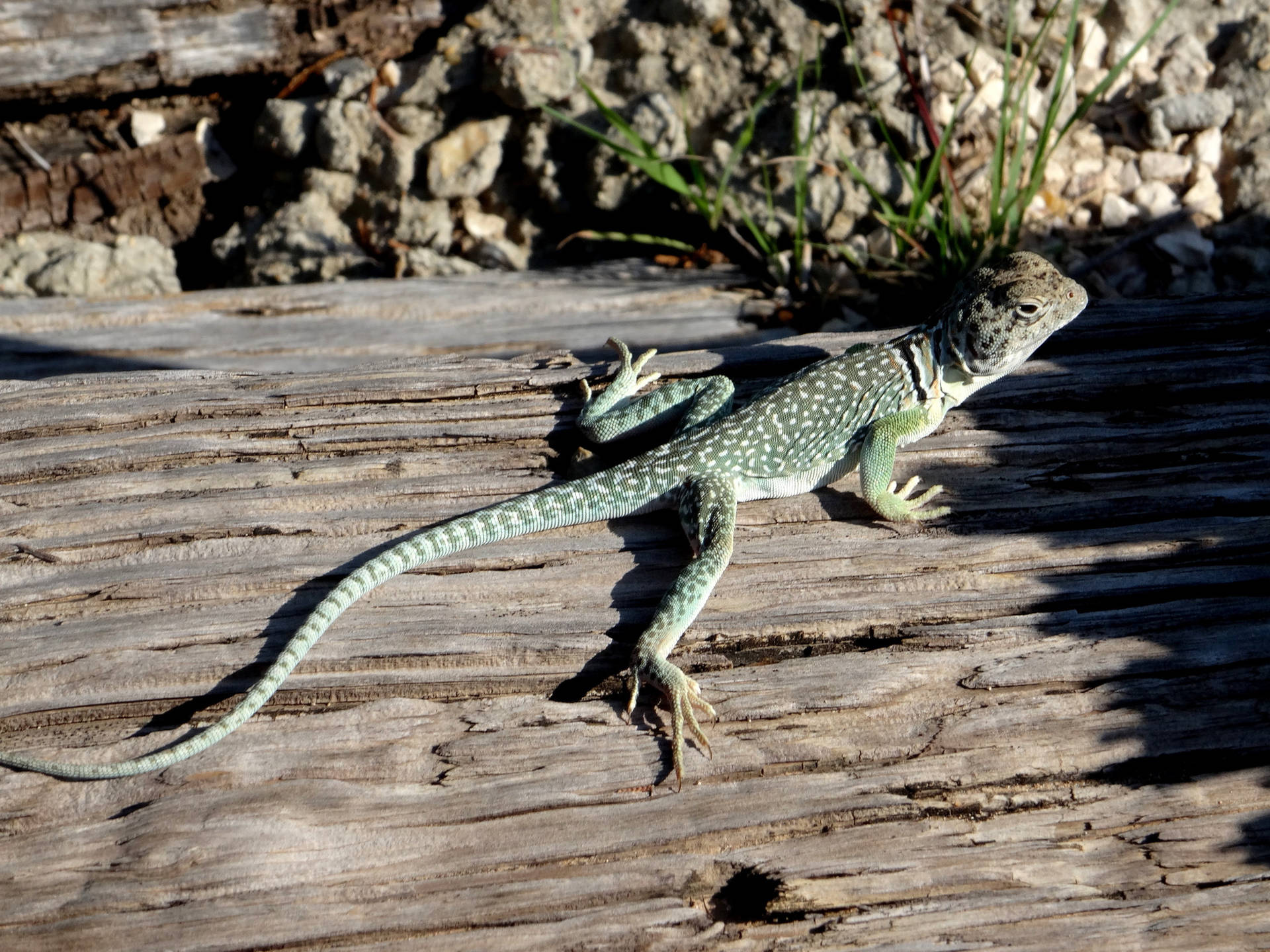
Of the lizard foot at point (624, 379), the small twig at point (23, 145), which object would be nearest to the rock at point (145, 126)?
the small twig at point (23, 145)

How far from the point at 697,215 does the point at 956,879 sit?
16.7 ft

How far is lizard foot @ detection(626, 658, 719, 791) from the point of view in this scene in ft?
11.8

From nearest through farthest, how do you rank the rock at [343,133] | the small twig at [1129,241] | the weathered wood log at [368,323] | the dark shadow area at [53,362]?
the dark shadow area at [53,362], the weathered wood log at [368,323], the small twig at [1129,241], the rock at [343,133]

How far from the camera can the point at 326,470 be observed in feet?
15.1

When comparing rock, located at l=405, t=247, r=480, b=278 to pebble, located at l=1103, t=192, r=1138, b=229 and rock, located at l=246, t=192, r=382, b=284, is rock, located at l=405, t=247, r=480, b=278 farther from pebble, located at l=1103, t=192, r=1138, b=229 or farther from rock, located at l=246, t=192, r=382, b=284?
pebble, located at l=1103, t=192, r=1138, b=229

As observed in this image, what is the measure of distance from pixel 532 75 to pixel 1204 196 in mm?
4709

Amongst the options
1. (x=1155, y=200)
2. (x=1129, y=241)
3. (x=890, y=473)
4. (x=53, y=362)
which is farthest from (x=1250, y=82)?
(x=53, y=362)

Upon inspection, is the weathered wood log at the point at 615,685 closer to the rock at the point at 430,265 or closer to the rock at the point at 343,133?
the rock at the point at 430,265

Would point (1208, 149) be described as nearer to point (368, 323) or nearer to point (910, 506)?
point (910, 506)

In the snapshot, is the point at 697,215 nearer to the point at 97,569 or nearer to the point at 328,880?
the point at 97,569

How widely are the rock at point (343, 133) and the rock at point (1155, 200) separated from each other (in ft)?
18.0

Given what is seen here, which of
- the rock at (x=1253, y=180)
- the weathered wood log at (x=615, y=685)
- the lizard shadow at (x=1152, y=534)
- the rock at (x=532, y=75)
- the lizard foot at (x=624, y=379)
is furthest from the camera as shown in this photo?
the rock at (x=532, y=75)

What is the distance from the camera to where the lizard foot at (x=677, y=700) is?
3590 millimetres

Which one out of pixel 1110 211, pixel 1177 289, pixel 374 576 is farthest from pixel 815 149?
pixel 374 576
